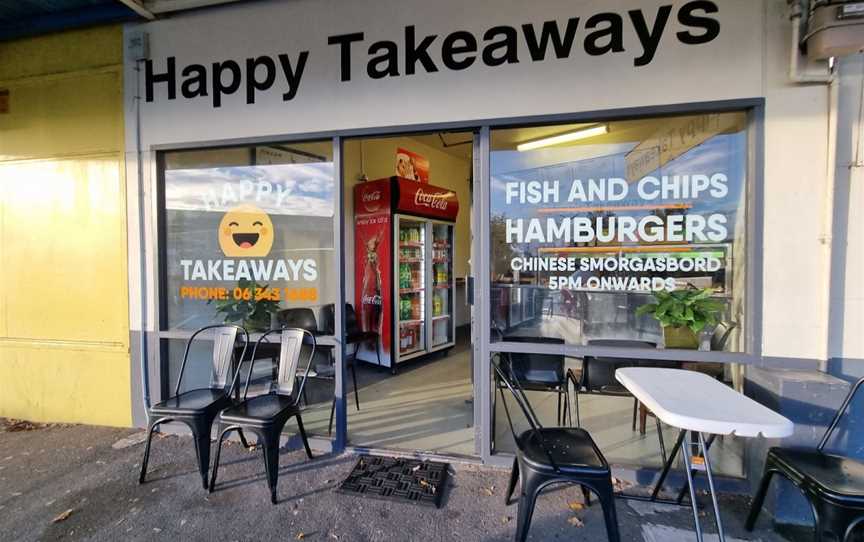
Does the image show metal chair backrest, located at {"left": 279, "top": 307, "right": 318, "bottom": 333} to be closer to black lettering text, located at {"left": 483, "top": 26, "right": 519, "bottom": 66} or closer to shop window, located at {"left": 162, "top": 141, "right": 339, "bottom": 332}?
shop window, located at {"left": 162, "top": 141, "right": 339, "bottom": 332}

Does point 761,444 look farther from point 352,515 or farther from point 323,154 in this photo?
point 323,154

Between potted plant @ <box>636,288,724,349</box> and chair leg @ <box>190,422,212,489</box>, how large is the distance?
10.0ft

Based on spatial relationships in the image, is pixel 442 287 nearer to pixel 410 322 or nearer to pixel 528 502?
pixel 410 322

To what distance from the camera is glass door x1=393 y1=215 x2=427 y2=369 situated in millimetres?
5363

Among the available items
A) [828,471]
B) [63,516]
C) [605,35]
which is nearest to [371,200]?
[605,35]

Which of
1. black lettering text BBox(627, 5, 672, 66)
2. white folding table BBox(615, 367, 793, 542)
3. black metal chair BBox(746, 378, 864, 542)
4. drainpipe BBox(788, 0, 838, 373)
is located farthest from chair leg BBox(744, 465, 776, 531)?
black lettering text BBox(627, 5, 672, 66)

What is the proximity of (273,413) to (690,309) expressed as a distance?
2.73 m

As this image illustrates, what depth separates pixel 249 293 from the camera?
3.38m

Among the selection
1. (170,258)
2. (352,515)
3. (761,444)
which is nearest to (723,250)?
(761,444)

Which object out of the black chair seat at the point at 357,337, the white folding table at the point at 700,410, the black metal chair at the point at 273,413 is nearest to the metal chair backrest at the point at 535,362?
the white folding table at the point at 700,410

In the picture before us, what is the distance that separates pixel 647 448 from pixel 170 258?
4.06 meters

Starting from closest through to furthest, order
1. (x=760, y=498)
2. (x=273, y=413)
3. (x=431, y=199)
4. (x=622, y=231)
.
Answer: (x=760, y=498) < (x=273, y=413) < (x=622, y=231) < (x=431, y=199)

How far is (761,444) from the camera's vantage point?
236 centimetres

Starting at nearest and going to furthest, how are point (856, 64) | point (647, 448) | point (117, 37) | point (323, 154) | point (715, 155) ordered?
point (856, 64) < point (715, 155) < point (647, 448) < point (323, 154) < point (117, 37)
